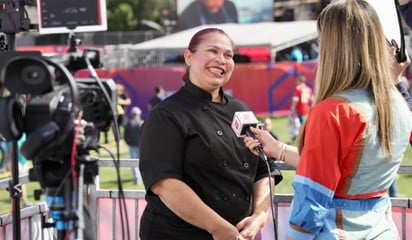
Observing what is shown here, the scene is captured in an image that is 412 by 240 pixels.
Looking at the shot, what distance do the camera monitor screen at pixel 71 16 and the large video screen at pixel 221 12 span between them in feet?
104

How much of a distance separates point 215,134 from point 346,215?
0.84 meters

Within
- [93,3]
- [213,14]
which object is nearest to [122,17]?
[213,14]

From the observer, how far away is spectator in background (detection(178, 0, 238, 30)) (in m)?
36.2

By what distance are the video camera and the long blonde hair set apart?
2.52ft

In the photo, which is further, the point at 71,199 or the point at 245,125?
the point at 245,125

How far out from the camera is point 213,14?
119 ft

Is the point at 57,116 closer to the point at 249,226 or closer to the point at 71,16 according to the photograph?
the point at 249,226

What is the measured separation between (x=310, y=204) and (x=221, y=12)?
3377 cm

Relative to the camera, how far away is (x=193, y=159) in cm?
348

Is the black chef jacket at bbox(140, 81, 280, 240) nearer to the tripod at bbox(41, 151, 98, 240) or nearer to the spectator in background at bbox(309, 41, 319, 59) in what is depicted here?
the tripod at bbox(41, 151, 98, 240)

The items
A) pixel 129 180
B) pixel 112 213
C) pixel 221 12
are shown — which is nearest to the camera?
pixel 112 213

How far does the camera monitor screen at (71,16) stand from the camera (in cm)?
414

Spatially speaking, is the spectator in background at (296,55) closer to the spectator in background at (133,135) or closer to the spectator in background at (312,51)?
the spectator in background at (312,51)

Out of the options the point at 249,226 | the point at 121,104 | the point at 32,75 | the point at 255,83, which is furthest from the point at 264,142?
the point at 255,83
